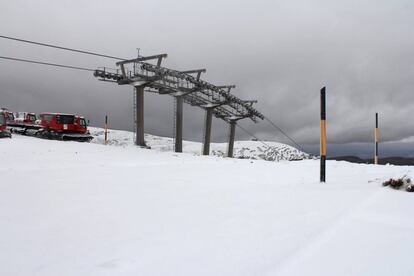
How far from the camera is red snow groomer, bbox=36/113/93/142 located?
71.4ft

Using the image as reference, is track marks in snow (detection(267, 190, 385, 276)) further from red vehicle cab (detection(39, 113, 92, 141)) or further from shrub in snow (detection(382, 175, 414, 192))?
red vehicle cab (detection(39, 113, 92, 141))

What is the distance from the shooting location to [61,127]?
21.9 meters

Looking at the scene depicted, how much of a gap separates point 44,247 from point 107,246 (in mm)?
547

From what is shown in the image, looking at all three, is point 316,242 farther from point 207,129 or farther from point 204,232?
point 207,129

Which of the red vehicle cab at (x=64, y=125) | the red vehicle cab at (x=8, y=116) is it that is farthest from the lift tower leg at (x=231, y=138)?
the red vehicle cab at (x=8, y=116)

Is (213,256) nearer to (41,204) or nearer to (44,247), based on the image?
(44,247)

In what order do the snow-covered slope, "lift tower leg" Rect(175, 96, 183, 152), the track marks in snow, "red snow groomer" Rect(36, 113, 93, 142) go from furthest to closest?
1. the snow-covered slope
2. "lift tower leg" Rect(175, 96, 183, 152)
3. "red snow groomer" Rect(36, 113, 93, 142)
4. the track marks in snow

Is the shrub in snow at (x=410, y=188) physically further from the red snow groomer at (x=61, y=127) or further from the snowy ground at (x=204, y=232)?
the red snow groomer at (x=61, y=127)

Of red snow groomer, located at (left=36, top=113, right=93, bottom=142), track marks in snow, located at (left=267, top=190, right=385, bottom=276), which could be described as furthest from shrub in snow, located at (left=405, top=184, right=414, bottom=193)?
red snow groomer, located at (left=36, top=113, right=93, bottom=142)

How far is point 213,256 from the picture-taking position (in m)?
2.15

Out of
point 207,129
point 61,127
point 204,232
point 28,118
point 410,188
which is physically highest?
point 28,118

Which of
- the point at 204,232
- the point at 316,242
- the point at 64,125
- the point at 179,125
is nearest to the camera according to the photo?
the point at 316,242

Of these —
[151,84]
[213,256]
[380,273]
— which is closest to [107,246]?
[213,256]

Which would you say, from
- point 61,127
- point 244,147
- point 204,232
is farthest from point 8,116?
point 244,147
